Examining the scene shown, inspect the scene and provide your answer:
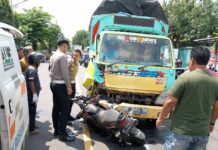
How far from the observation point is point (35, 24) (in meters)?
41.9

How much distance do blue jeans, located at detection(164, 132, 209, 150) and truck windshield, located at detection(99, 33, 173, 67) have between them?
378cm

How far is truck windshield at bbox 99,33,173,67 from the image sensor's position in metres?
7.38

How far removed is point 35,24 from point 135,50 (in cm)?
3630

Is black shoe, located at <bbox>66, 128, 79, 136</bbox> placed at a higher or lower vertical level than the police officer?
lower

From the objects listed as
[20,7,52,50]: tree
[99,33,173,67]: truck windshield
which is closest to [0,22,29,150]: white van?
[99,33,173,67]: truck windshield

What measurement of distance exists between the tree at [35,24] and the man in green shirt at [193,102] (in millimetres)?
38693

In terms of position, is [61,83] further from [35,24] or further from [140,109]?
[35,24]

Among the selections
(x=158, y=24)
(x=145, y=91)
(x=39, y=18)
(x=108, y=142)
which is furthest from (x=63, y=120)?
(x=39, y=18)

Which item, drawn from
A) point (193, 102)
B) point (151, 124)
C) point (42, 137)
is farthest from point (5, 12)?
point (193, 102)

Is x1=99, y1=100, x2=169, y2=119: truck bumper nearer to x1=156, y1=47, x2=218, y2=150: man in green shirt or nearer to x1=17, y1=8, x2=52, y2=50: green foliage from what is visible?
x1=156, y1=47, x2=218, y2=150: man in green shirt

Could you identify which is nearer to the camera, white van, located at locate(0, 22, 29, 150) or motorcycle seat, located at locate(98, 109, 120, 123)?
white van, located at locate(0, 22, 29, 150)

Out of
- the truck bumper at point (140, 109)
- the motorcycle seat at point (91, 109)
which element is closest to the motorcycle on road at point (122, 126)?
the motorcycle seat at point (91, 109)

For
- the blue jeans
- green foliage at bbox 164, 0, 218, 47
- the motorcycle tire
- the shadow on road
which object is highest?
green foliage at bbox 164, 0, 218, 47

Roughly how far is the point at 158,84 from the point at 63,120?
2.14 metres
